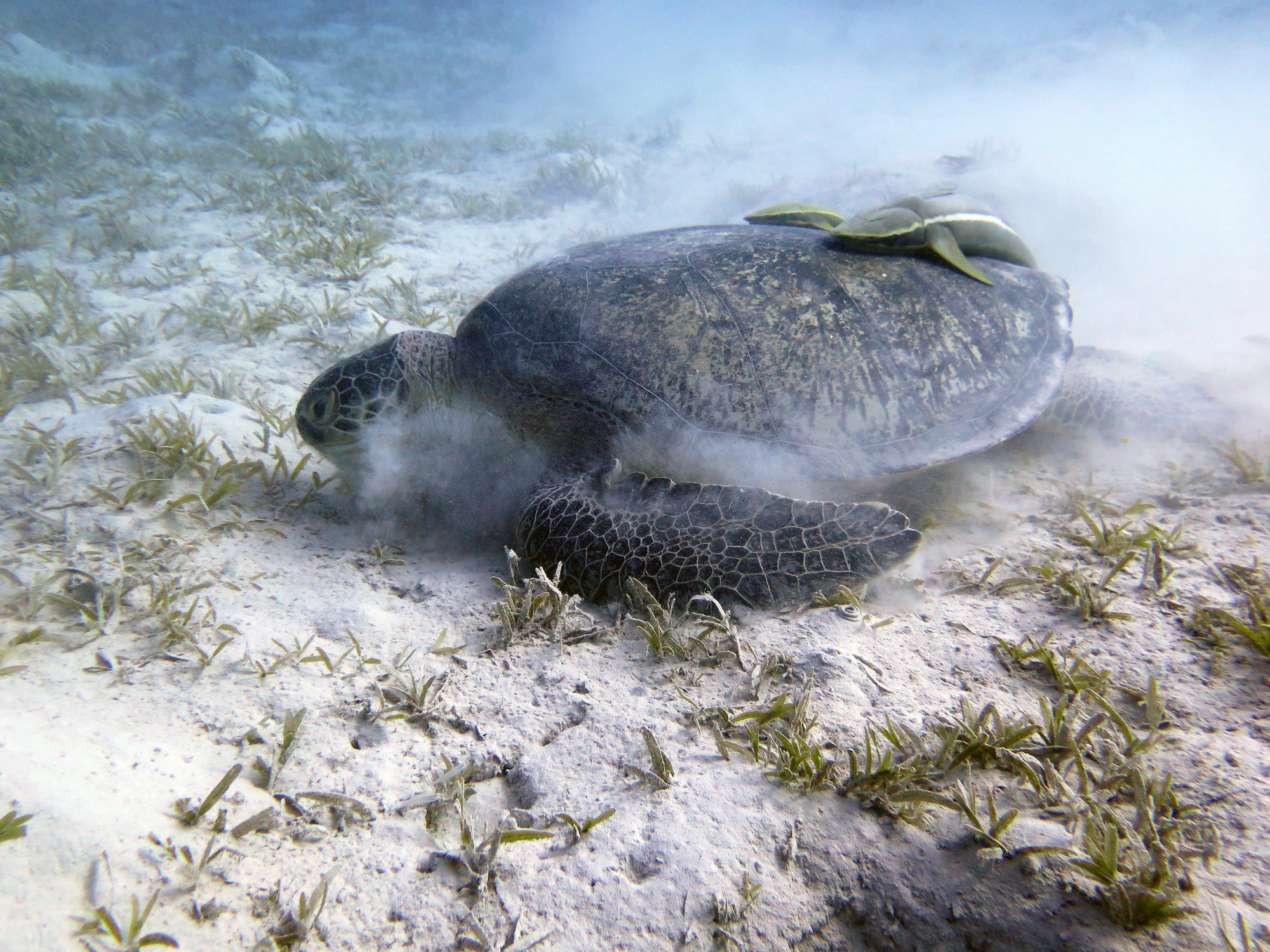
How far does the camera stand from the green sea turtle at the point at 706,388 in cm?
192

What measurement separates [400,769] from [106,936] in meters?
0.49

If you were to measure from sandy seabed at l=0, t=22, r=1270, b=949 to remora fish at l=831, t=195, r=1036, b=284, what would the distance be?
3.46 feet

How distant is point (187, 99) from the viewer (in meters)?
9.26

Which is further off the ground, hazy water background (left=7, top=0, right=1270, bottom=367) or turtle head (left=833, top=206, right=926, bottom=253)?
hazy water background (left=7, top=0, right=1270, bottom=367)

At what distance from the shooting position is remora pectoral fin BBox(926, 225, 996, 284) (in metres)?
2.45

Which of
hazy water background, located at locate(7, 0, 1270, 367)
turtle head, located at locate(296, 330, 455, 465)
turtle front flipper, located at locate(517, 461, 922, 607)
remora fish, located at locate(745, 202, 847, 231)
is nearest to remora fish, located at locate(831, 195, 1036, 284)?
remora fish, located at locate(745, 202, 847, 231)

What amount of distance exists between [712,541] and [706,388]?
618 millimetres

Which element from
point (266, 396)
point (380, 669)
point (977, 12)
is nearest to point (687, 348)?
point (380, 669)

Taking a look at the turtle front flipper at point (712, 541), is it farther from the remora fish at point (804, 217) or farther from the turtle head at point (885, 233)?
the remora fish at point (804, 217)

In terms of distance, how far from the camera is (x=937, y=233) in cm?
251

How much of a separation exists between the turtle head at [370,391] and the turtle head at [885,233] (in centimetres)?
189

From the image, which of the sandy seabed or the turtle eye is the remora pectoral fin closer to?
the sandy seabed

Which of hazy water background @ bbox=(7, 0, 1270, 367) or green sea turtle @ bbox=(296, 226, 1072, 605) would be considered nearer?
green sea turtle @ bbox=(296, 226, 1072, 605)

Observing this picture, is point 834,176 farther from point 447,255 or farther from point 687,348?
point 687,348
